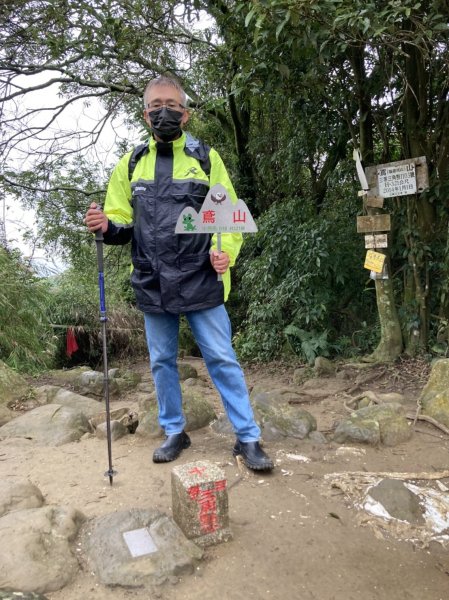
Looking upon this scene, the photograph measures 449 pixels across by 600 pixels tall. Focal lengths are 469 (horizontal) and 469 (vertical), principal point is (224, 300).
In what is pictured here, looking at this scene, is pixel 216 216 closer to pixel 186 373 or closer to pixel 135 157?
pixel 135 157

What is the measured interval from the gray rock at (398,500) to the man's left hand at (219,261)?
1333 mm

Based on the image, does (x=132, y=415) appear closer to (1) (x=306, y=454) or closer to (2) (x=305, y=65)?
(1) (x=306, y=454)

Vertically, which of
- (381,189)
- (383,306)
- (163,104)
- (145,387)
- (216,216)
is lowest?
(145,387)

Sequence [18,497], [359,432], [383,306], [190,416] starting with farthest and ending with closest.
A: [383,306]
[190,416]
[359,432]
[18,497]

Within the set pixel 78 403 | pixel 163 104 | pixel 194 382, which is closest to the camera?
pixel 163 104

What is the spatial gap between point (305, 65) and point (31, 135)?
4.98m

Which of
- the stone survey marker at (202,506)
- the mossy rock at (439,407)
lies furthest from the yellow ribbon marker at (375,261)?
the stone survey marker at (202,506)

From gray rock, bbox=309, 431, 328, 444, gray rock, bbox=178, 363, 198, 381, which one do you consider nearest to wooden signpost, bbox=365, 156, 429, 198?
gray rock, bbox=309, 431, 328, 444

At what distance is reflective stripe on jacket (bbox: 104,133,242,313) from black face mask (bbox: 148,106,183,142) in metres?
0.05

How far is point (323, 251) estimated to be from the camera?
5.63 meters

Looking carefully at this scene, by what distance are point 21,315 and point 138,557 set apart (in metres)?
4.50

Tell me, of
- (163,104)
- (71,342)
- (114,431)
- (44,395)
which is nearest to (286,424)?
(114,431)

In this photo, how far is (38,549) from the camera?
5.61ft

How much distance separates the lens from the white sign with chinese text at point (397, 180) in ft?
15.7
